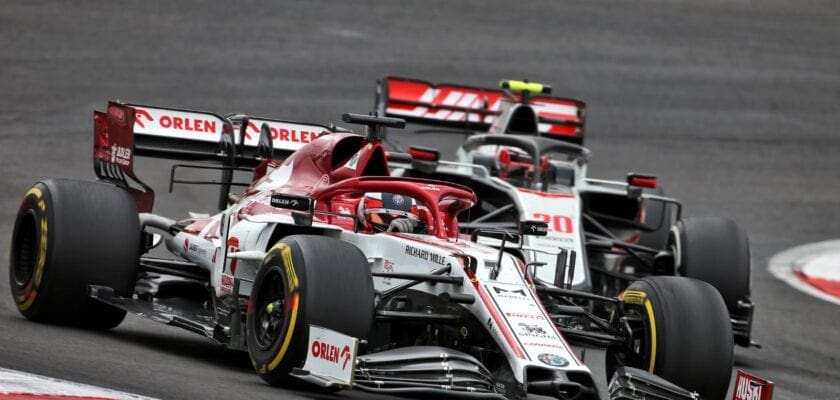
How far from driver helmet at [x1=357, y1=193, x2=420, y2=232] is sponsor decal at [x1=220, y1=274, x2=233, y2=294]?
104cm

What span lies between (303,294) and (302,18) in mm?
23423

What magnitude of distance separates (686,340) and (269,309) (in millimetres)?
2494

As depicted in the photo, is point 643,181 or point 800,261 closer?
point 643,181

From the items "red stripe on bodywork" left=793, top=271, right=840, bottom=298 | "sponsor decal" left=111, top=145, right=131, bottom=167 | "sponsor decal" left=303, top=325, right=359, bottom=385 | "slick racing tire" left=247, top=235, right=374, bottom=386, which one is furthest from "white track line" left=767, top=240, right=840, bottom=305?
"sponsor decal" left=303, top=325, right=359, bottom=385

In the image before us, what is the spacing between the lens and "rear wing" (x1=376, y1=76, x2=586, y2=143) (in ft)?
60.7

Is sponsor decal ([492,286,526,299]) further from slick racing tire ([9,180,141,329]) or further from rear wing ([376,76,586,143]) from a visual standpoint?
rear wing ([376,76,586,143])

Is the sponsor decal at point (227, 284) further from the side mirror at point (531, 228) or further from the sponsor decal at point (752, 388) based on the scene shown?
the sponsor decal at point (752, 388)

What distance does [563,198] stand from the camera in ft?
47.2

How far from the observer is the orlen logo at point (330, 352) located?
8547 mm

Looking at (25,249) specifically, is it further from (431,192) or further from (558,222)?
(558,222)

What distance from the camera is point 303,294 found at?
8852mm

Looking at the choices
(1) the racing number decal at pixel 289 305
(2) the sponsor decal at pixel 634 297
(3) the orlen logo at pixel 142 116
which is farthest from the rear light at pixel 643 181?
(1) the racing number decal at pixel 289 305

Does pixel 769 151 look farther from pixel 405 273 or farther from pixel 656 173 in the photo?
pixel 405 273

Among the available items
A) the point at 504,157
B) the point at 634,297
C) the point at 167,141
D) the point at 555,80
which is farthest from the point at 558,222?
the point at 555,80
